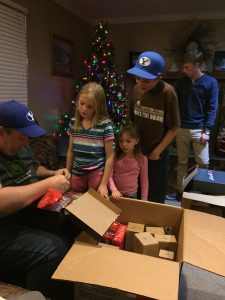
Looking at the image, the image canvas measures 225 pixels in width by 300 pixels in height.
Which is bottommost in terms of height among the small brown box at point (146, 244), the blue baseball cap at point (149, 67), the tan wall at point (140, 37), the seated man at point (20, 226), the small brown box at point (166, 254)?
the small brown box at point (166, 254)

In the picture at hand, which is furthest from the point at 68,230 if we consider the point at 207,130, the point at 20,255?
the point at 207,130

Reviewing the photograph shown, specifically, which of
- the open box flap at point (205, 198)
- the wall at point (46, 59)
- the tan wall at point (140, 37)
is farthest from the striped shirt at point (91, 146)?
the tan wall at point (140, 37)

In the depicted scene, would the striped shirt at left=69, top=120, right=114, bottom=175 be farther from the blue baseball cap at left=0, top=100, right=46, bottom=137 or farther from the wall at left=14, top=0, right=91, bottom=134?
the wall at left=14, top=0, right=91, bottom=134

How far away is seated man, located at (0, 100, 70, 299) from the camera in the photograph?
3.76 ft

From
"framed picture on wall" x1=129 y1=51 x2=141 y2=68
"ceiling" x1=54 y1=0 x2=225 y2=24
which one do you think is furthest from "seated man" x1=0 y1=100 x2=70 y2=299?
"framed picture on wall" x1=129 y1=51 x2=141 y2=68

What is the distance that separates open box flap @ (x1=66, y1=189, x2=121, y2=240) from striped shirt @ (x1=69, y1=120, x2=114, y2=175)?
0.36 meters

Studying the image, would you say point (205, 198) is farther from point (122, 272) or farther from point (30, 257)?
point (30, 257)

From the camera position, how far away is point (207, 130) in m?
2.87

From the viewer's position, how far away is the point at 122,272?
3.04 ft

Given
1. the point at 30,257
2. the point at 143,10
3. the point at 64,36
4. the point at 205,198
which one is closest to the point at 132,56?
the point at 143,10

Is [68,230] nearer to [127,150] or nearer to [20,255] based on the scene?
[20,255]

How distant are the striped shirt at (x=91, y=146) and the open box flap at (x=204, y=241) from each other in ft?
2.03

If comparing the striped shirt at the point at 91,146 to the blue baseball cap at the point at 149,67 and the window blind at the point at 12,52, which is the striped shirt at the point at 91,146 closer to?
the blue baseball cap at the point at 149,67

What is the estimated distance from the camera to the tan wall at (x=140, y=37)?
4461mm
